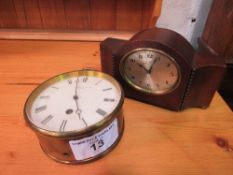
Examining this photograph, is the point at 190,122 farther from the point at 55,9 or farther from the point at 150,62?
the point at 55,9

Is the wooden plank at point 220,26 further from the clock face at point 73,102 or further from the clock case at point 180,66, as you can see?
the clock face at point 73,102

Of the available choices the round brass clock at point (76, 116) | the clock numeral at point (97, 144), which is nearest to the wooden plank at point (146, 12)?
the round brass clock at point (76, 116)

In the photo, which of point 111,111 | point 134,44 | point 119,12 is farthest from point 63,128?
point 119,12

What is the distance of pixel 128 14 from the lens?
29.7 inches

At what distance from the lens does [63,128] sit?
0.38m

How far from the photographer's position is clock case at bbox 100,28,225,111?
1.50ft

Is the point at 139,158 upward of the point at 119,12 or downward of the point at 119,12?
downward

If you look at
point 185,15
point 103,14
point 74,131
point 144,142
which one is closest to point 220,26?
point 185,15

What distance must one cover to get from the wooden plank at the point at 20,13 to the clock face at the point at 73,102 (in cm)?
43

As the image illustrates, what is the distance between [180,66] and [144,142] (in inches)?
6.8

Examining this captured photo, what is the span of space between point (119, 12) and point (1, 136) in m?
0.52

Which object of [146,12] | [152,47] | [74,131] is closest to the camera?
[74,131]

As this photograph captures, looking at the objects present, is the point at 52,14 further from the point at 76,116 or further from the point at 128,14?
the point at 76,116

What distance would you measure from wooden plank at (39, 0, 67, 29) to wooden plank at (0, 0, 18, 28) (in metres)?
0.10
